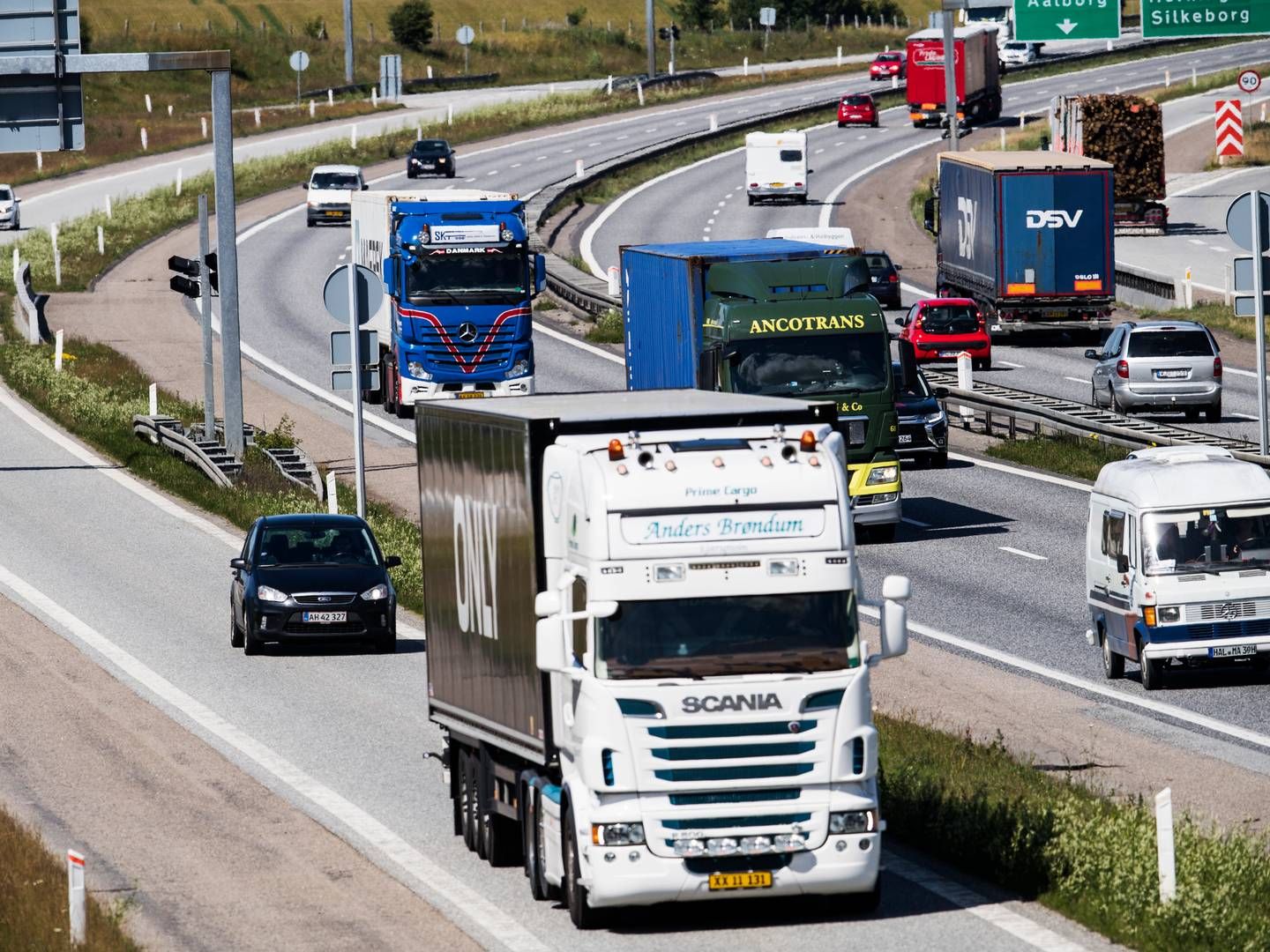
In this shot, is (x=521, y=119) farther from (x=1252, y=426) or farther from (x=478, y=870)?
(x=478, y=870)

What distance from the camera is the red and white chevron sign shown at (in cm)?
7619

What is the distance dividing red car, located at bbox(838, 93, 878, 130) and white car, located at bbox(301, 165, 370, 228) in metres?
31.7

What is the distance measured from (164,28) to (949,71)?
7670 centimetres

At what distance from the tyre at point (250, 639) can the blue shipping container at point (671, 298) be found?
357 inches

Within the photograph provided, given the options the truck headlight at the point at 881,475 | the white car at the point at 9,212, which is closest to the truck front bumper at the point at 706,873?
the truck headlight at the point at 881,475

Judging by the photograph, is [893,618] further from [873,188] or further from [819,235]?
[873,188]

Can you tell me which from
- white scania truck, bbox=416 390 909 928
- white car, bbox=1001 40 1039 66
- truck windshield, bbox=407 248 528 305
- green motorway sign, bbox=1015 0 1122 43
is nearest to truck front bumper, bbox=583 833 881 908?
white scania truck, bbox=416 390 909 928

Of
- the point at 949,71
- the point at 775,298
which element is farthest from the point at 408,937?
the point at 949,71

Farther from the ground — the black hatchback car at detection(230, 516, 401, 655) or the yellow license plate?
the yellow license plate

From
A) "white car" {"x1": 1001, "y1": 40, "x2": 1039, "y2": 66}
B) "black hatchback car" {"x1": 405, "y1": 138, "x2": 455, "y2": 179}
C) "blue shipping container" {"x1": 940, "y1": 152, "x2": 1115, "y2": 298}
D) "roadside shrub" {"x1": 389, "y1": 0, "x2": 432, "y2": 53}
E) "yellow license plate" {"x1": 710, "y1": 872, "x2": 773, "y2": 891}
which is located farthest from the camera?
"roadside shrub" {"x1": 389, "y1": 0, "x2": 432, "y2": 53}

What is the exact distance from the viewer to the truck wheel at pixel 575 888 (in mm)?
13711

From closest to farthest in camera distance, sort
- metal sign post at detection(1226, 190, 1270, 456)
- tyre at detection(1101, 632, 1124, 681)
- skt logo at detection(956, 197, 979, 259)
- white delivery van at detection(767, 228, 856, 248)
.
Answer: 1. tyre at detection(1101, 632, 1124, 681)
2. metal sign post at detection(1226, 190, 1270, 456)
3. skt logo at detection(956, 197, 979, 259)
4. white delivery van at detection(767, 228, 856, 248)

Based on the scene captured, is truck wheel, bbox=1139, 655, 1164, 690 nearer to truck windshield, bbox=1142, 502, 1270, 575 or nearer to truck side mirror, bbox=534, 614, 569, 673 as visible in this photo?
truck windshield, bbox=1142, 502, 1270, 575

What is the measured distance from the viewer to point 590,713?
13.4 m
